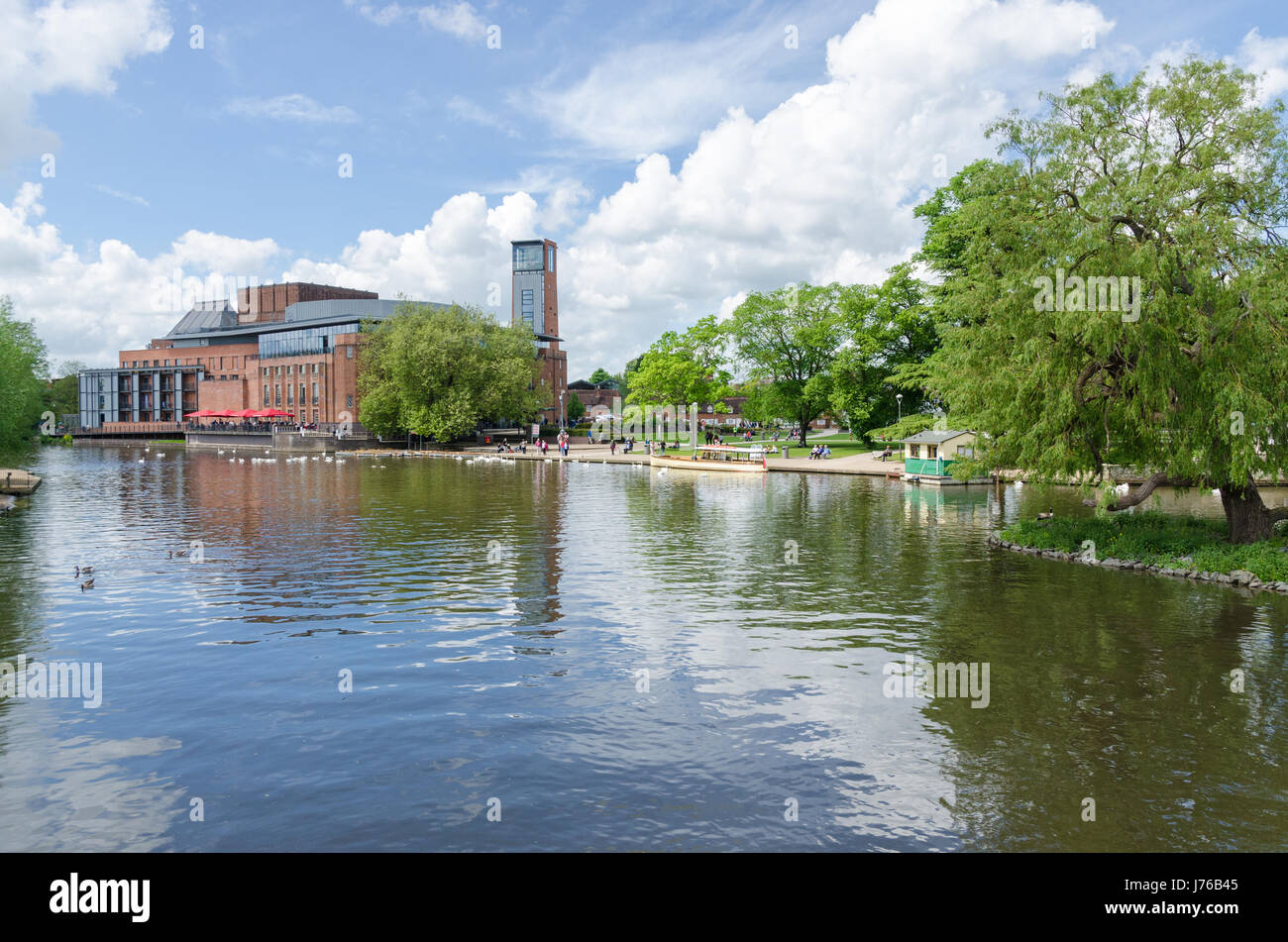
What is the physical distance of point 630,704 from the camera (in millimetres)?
13750

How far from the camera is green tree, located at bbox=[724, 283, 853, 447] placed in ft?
288

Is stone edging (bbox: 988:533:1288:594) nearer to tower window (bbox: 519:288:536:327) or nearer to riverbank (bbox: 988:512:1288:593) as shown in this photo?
riverbank (bbox: 988:512:1288:593)

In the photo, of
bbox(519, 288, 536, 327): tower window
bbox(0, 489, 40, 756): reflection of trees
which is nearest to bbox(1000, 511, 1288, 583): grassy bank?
bbox(0, 489, 40, 756): reflection of trees

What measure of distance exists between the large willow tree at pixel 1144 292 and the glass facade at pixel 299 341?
119298 millimetres

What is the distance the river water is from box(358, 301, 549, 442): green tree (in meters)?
73.2

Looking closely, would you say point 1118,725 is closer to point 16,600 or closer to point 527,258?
point 16,600

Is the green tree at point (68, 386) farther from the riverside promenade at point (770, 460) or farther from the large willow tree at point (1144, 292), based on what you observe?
the large willow tree at point (1144, 292)

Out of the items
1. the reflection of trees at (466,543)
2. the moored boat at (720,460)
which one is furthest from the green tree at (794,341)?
the reflection of trees at (466,543)

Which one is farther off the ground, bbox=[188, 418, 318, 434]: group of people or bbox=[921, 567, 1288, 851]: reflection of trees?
bbox=[188, 418, 318, 434]: group of people

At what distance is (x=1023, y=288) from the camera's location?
2580 centimetres

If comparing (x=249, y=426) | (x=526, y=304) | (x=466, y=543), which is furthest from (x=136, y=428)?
(x=466, y=543)

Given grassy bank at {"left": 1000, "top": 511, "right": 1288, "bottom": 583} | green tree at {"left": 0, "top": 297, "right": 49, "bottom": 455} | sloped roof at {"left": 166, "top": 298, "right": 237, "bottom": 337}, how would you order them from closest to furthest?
grassy bank at {"left": 1000, "top": 511, "right": 1288, "bottom": 583}, green tree at {"left": 0, "top": 297, "right": 49, "bottom": 455}, sloped roof at {"left": 166, "top": 298, "right": 237, "bottom": 337}

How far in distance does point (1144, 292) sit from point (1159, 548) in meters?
7.88
